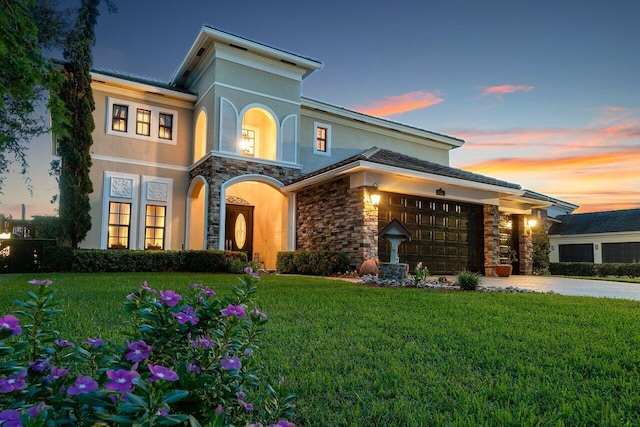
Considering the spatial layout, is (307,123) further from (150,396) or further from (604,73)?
(150,396)

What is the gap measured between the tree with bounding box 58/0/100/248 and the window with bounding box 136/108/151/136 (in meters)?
1.82

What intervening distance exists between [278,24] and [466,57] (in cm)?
608

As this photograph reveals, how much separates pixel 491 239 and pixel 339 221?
6.04 meters

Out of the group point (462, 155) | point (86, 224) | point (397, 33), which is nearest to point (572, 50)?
point (397, 33)

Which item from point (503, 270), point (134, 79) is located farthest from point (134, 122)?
point (503, 270)

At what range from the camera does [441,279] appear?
9570mm

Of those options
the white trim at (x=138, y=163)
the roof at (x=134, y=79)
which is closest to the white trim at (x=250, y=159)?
the white trim at (x=138, y=163)

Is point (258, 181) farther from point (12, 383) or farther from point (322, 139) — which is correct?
point (12, 383)

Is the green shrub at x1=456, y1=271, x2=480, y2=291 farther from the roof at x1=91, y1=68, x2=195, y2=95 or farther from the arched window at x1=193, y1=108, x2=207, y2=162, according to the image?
the roof at x1=91, y1=68, x2=195, y2=95

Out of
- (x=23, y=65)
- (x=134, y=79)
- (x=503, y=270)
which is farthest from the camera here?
(x=134, y=79)

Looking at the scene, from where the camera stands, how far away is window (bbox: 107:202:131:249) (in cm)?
1384

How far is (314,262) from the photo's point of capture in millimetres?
12367

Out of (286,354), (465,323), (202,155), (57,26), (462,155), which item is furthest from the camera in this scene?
(462,155)

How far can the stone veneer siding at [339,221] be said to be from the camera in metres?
11.6
